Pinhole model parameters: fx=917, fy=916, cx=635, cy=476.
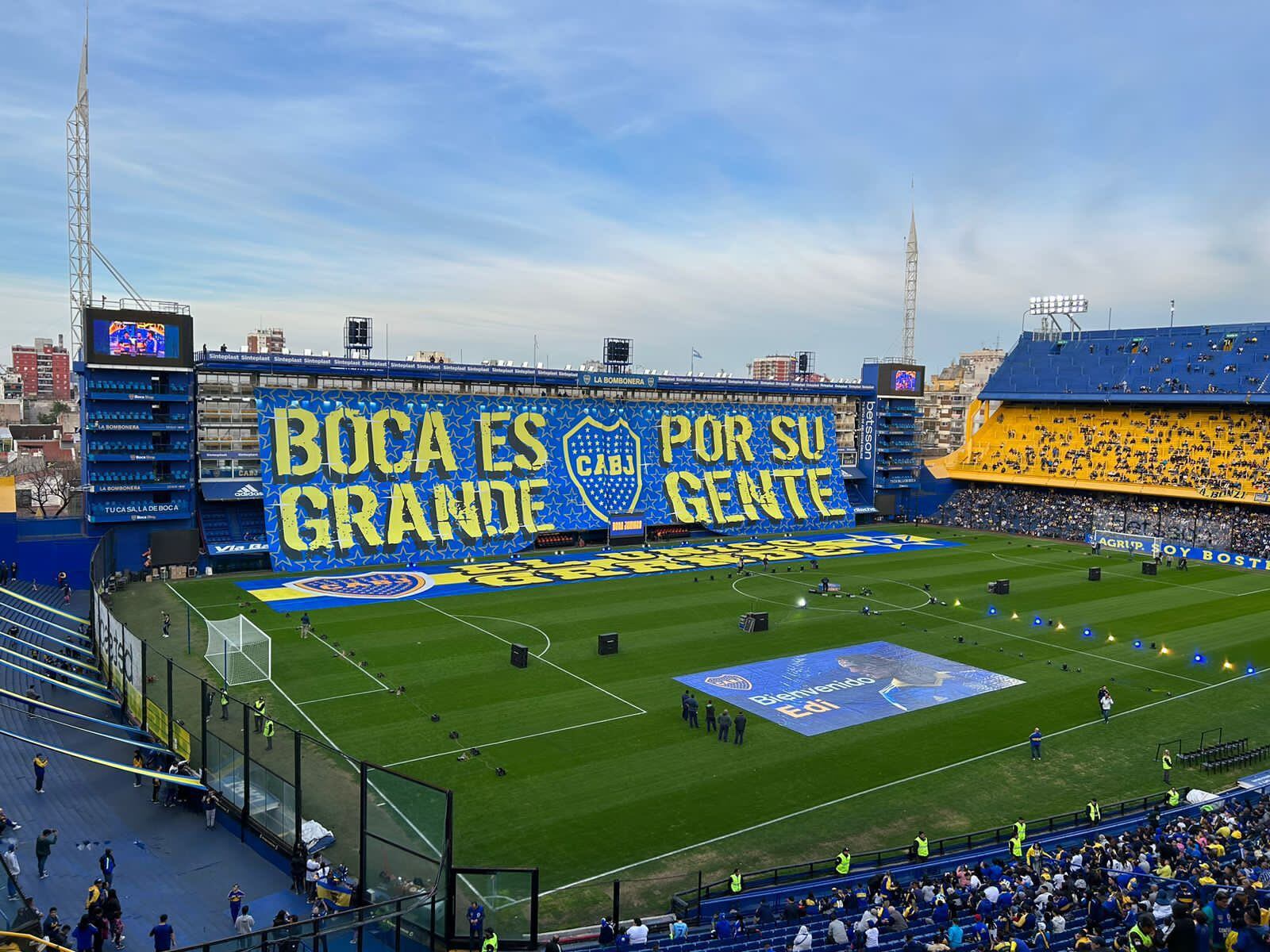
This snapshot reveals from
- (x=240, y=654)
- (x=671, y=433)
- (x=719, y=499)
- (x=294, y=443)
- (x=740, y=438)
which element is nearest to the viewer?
(x=240, y=654)

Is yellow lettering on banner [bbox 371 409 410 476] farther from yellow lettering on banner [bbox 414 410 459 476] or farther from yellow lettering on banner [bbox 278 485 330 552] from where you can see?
yellow lettering on banner [bbox 278 485 330 552]

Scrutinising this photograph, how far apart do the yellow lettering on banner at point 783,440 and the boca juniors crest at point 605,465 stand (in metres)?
14.3

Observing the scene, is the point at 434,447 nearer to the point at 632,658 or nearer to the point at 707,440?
Answer: the point at 707,440

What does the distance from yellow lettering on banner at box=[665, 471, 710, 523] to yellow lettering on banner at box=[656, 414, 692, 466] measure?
1667 millimetres

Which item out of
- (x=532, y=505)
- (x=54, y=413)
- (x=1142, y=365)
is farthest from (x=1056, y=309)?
(x=54, y=413)

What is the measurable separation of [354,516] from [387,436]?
21.5 ft

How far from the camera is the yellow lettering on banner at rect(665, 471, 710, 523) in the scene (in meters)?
75.5

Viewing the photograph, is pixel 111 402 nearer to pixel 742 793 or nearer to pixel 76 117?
pixel 76 117

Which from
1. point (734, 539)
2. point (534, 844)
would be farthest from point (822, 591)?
point (534, 844)

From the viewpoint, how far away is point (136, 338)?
5541 cm

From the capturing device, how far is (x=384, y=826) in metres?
19.1

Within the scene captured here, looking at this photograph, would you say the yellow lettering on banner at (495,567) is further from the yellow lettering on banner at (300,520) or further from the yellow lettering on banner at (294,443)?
the yellow lettering on banner at (294,443)

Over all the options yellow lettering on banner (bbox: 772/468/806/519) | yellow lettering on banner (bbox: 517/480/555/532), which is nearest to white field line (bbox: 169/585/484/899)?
yellow lettering on banner (bbox: 517/480/555/532)

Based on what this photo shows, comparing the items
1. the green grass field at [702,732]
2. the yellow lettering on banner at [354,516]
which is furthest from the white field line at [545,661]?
the yellow lettering on banner at [354,516]
